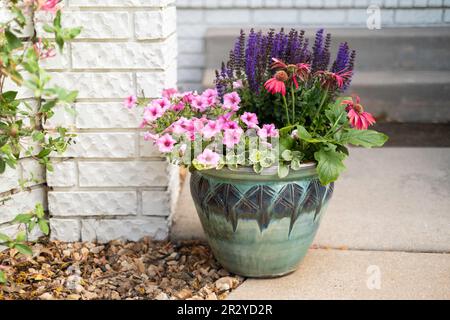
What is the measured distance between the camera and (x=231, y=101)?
251 centimetres

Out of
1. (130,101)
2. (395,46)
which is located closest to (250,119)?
(130,101)

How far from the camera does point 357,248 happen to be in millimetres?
2771

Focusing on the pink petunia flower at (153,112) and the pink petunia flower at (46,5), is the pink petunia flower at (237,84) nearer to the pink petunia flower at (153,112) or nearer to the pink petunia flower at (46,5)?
the pink petunia flower at (153,112)

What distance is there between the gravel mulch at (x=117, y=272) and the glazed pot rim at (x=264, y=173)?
0.41 meters

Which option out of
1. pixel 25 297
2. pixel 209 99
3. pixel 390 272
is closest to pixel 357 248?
pixel 390 272

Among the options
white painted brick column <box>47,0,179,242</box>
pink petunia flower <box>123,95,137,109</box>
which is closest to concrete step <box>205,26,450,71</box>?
white painted brick column <box>47,0,179,242</box>

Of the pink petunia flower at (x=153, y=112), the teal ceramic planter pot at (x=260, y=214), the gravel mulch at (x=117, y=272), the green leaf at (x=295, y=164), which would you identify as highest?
the pink petunia flower at (x=153, y=112)

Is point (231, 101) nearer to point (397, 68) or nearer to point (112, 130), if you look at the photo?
point (112, 130)

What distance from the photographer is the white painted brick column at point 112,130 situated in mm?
2666

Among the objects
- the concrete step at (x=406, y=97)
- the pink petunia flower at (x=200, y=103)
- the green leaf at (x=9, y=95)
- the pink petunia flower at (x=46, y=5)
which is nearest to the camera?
the pink petunia flower at (x=46, y=5)

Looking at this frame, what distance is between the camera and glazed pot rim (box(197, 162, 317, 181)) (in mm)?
2336

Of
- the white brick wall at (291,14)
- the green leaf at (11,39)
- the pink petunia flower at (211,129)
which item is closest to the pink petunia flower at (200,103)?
the pink petunia flower at (211,129)

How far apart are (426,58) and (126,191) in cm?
276

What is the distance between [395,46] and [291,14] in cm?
78
